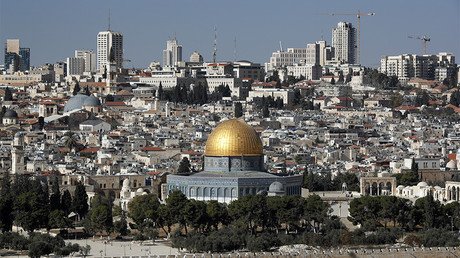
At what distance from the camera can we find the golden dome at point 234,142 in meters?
43.6

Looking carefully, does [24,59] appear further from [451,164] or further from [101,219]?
[101,219]

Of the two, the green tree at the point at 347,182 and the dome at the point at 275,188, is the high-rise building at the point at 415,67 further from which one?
the dome at the point at 275,188

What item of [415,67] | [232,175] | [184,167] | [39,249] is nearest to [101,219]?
[39,249]

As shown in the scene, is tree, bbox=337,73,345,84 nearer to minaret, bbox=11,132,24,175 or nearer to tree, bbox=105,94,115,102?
tree, bbox=105,94,115,102

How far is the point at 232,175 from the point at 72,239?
20.5ft

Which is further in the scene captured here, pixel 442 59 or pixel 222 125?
pixel 442 59

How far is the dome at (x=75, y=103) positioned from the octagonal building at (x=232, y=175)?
3304 cm

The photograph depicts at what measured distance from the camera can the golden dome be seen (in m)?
43.6

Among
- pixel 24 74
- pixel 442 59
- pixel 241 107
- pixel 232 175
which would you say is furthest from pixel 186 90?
pixel 232 175

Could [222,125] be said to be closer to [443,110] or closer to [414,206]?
[414,206]

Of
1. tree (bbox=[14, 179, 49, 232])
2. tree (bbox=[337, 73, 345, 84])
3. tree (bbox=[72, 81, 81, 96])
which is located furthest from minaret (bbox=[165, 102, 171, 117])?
tree (bbox=[14, 179, 49, 232])

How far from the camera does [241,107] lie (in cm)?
7912

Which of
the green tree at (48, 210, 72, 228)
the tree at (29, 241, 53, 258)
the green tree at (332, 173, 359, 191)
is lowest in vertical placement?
the tree at (29, 241, 53, 258)

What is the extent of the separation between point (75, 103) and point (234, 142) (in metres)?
34.9
